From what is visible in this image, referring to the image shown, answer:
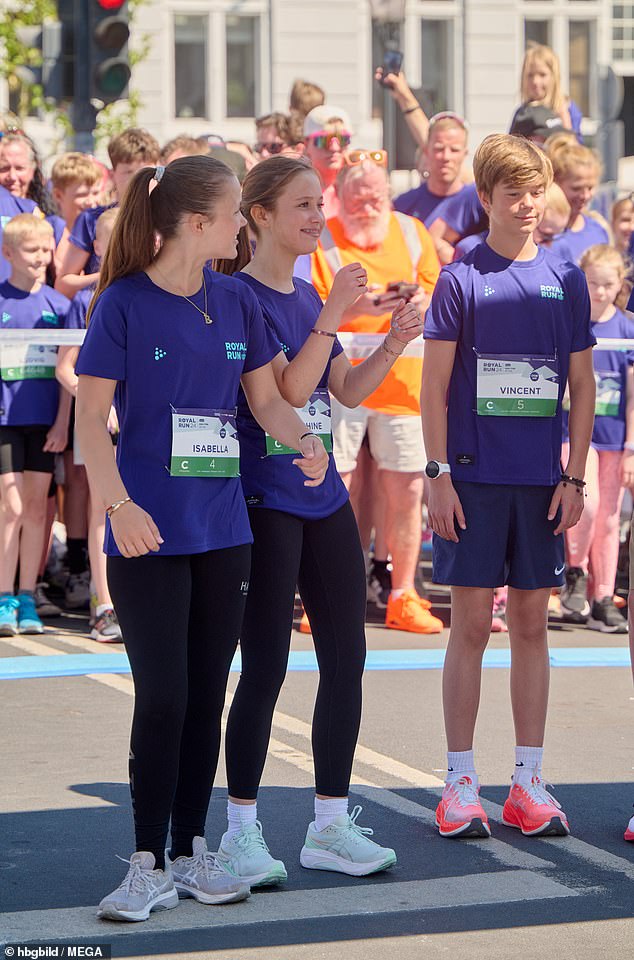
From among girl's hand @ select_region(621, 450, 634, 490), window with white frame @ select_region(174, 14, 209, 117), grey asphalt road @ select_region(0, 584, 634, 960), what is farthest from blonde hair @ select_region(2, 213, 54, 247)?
window with white frame @ select_region(174, 14, 209, 117)

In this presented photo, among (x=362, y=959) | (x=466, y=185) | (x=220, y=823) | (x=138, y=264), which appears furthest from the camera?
(x=466, y=185)

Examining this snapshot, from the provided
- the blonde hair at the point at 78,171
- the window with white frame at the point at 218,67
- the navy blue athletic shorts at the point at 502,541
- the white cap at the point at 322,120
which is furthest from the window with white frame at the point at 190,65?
the navy blue athletic shorts at the point at 502,541

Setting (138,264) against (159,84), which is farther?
(159,84)

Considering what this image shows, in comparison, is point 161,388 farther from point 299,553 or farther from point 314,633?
point 314,633

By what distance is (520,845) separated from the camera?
488cm

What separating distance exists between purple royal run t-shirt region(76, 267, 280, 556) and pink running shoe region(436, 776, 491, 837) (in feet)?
4.04

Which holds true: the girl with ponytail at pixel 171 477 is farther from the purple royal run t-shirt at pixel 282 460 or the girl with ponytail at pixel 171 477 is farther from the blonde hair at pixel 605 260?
the blonde hair at pixel 605 260

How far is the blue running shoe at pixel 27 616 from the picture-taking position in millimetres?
8250

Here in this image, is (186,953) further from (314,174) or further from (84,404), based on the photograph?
(314,174)

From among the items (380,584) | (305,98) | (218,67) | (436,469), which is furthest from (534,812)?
(218,67)

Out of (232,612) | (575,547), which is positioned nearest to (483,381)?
(232,612)

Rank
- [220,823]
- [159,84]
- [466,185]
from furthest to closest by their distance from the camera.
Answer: [159,84], [466,185], [220,823]

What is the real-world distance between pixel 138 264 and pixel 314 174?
2.36 feet

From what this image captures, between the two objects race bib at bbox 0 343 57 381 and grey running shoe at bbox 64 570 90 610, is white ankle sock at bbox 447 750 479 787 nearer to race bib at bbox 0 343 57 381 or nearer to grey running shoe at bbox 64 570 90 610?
race bib at bbox 0 343 57 381
